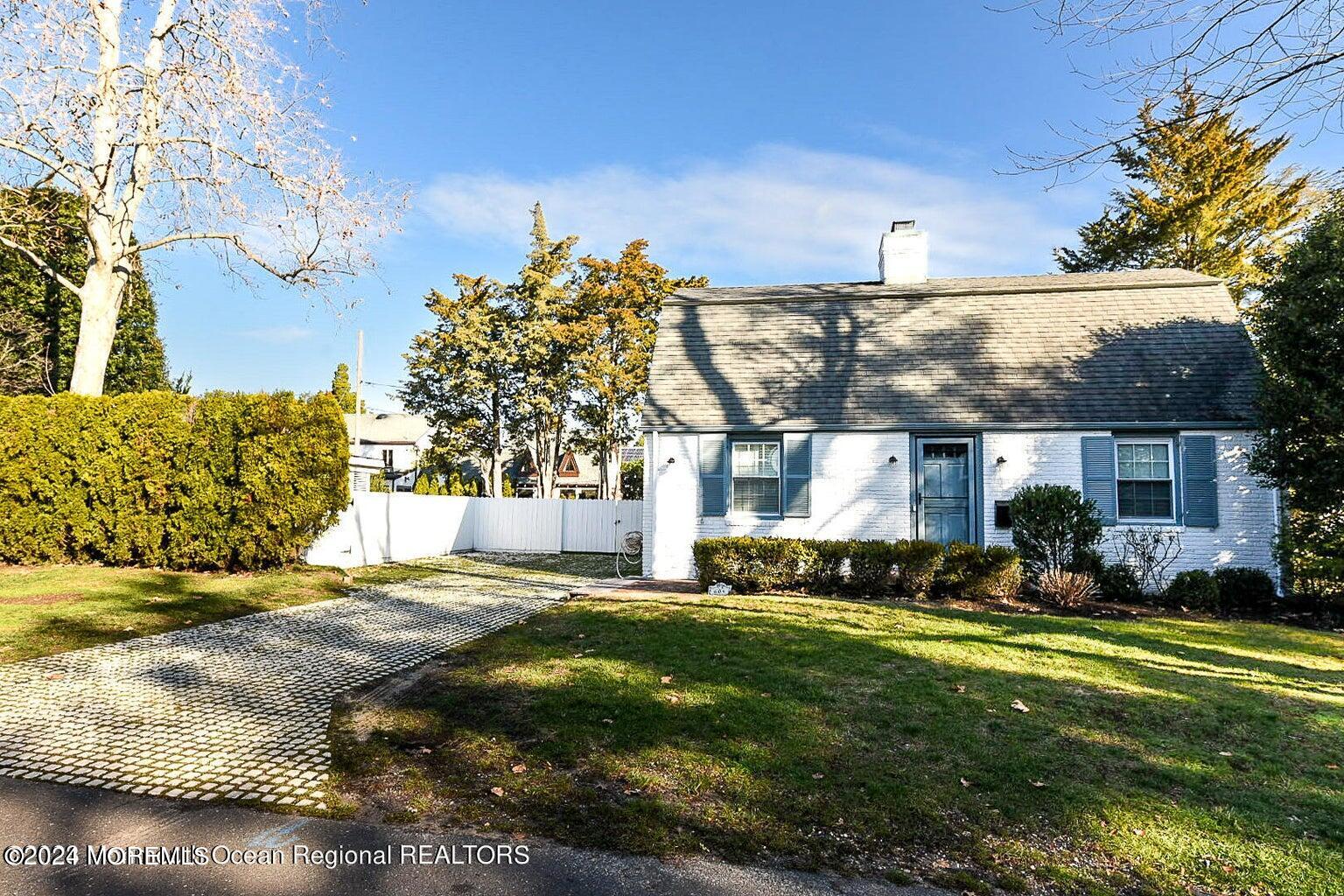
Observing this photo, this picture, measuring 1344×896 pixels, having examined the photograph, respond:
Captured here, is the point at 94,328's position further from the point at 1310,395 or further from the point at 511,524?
the point at 1310,395

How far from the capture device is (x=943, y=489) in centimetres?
1246

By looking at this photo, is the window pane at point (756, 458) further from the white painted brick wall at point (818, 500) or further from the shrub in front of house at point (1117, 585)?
the shrub in front of house at point (1117, 585)

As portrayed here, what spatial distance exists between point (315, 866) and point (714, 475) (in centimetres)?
1033

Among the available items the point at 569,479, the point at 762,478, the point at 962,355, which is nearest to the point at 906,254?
the point at 962,355

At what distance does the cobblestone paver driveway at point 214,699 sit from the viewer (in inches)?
151

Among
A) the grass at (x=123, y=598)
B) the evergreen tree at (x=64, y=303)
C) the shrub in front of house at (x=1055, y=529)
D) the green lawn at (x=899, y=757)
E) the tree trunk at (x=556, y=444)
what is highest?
the evergreen tree at (x=64, y=303)

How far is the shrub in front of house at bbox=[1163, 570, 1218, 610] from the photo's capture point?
1012cm

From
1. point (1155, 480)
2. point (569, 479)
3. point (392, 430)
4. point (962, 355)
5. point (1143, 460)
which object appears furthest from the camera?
point (392, 430)

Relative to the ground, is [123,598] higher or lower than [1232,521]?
lower

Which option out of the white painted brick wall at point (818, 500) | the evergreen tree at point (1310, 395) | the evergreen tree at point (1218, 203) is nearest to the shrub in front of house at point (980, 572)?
the white painted brick wall at point (818, 500)

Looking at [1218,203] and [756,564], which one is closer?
[756,564]

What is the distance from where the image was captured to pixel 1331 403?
9047mm

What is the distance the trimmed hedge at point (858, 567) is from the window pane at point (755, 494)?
1.71 m

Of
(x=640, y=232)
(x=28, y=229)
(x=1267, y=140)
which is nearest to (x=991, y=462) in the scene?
(x=1267, y=140)
